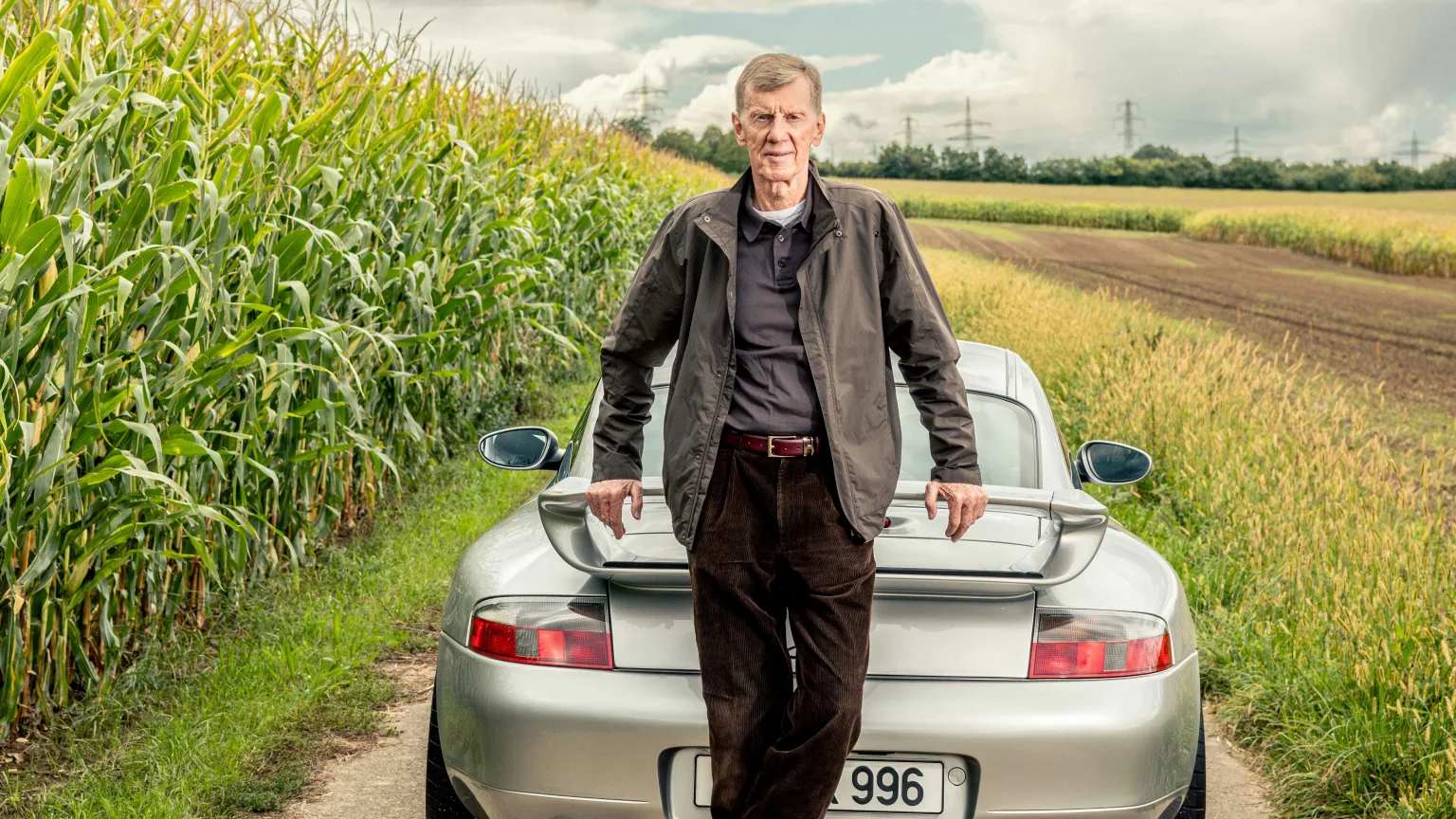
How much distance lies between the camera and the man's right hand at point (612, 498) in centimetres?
260

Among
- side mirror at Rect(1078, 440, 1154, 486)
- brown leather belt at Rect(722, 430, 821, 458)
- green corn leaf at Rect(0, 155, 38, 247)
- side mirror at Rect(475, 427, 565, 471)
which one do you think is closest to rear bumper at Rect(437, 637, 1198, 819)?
brown leather belt at Rect(722, 430, 821, 458)

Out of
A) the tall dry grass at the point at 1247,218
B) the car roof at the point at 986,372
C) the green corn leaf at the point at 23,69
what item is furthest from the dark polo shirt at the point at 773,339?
the tall dry grass at the point at 1247,218

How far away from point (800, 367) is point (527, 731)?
90 cm

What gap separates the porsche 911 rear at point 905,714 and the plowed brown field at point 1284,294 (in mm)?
5297

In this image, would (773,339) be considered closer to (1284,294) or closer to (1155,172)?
(1284,294)

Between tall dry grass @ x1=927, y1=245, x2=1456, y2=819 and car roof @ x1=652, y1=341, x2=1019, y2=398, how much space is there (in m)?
1.32

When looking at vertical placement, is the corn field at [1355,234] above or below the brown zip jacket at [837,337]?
below

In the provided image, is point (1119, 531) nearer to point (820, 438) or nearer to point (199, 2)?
point (820, 438)

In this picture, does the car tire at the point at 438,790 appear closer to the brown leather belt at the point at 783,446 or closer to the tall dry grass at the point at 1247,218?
the brown leather belt at the point at 783,446

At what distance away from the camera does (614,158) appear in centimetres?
1436

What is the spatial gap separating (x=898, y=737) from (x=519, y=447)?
4.91 feet

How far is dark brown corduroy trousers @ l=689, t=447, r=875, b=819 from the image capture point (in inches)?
93.4

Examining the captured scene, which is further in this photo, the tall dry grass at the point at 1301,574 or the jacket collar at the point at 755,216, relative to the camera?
the tall dry grass at the point at 1301,574

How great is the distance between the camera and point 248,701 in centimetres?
410
